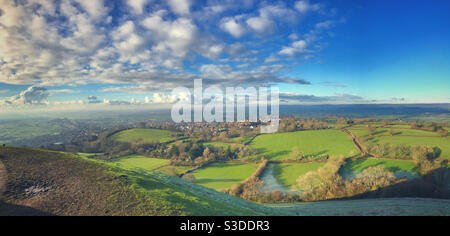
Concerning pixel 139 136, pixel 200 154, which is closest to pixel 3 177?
pixel 200 154

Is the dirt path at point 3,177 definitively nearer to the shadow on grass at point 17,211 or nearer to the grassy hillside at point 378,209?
the shadow on grass at point 17,211

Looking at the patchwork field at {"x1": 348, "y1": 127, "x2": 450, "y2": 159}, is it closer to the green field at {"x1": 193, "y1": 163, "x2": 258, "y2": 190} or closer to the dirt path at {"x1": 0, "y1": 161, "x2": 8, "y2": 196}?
the green field at {"x1": 193, "y1": 163, "x2": 258, "y2": 190}

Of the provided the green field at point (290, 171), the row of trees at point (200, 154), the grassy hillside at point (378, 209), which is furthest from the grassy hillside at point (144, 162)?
the grassy hillside at point (378, 209)

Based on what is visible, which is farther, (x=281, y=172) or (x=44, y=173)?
(x=281, y=172)
